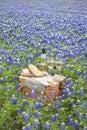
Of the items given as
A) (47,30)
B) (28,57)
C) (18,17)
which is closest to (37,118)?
(28,57)

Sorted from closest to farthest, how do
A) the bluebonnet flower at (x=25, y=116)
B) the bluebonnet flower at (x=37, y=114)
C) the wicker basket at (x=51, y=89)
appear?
1. the bluebonnet flower at (x=25, y=116)
2. the bluebonnet flower at (x=37, y=114)
3. the wicker basket at (x=51, y=89)

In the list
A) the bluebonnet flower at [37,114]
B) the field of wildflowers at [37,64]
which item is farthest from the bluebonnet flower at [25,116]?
the bluebonnet flower at [37,114]

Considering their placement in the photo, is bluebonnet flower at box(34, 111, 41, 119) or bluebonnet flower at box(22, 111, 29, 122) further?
bluebonnet flower at box(34, 111, 41, 119)

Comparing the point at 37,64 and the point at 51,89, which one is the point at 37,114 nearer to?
the point at 51,89

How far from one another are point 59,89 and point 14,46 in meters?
3.41

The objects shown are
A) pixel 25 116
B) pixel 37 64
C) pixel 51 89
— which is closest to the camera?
pixel 25 116

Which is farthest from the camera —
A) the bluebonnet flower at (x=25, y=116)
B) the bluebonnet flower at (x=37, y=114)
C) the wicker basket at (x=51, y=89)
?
the wicker basket at (x=51, y=89)

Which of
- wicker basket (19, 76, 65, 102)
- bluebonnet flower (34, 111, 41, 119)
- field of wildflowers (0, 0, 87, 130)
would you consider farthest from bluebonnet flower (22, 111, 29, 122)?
wicker basket (19, 76, 65, 102)

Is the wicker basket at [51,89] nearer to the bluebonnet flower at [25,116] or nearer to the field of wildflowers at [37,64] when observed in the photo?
the field of wildflowers at [37,64]

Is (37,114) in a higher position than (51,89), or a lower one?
lower

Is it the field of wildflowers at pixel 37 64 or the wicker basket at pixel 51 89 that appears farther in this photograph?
the wicker basket at pixel 51 89

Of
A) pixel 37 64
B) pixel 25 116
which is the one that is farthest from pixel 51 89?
pixel 37 64

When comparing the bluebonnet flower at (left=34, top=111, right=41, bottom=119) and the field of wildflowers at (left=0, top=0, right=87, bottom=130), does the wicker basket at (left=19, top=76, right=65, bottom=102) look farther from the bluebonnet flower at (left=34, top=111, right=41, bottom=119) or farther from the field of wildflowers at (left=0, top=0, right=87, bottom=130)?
the bluebonnet flower at (left=34, top=111, right=41, bottom=119)

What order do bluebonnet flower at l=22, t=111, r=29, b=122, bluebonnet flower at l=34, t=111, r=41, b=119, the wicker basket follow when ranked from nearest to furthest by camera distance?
1. bluebonnet flower at l=22, t=111, r=29, b=122
2. bluebonnet flower at l=34, t=111, r=41, b=119
3. the wicker basket
